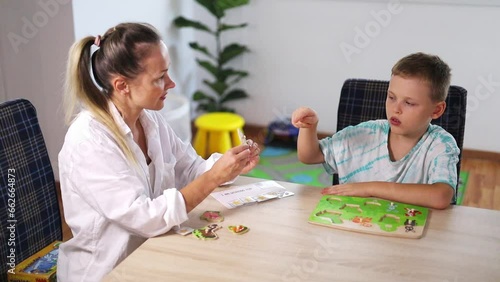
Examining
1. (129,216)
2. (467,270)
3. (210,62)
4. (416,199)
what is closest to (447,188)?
(416,199)

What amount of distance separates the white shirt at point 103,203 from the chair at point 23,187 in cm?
16

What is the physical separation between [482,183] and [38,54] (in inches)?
101

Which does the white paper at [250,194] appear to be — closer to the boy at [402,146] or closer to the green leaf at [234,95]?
the boy at [402,146]

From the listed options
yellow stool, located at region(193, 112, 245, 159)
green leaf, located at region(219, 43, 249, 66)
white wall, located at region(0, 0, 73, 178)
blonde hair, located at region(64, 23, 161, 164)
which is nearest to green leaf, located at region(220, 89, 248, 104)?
green leaf, located at region(219, 43, 249, 66)

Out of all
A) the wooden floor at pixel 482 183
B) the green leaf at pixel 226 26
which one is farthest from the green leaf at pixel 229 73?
the wooden floor at pixel 482 183

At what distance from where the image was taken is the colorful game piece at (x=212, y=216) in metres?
1.46

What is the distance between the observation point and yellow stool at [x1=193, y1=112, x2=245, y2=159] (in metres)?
3.64

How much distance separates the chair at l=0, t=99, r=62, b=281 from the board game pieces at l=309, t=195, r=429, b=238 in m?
0.78

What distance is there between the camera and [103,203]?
1.39 metres

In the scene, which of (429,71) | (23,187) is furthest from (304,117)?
(23,187)

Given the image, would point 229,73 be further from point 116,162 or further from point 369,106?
point 116,162

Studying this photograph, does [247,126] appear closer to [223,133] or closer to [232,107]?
[232,107]

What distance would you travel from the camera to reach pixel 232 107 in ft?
14.0

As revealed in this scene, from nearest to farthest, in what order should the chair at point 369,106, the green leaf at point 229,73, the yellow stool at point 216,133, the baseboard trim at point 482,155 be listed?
the chair at point 369,106 → the yellow stool at point 216,133 → the baseboard trim at point 482,155 → the green leaf at point 229,73
